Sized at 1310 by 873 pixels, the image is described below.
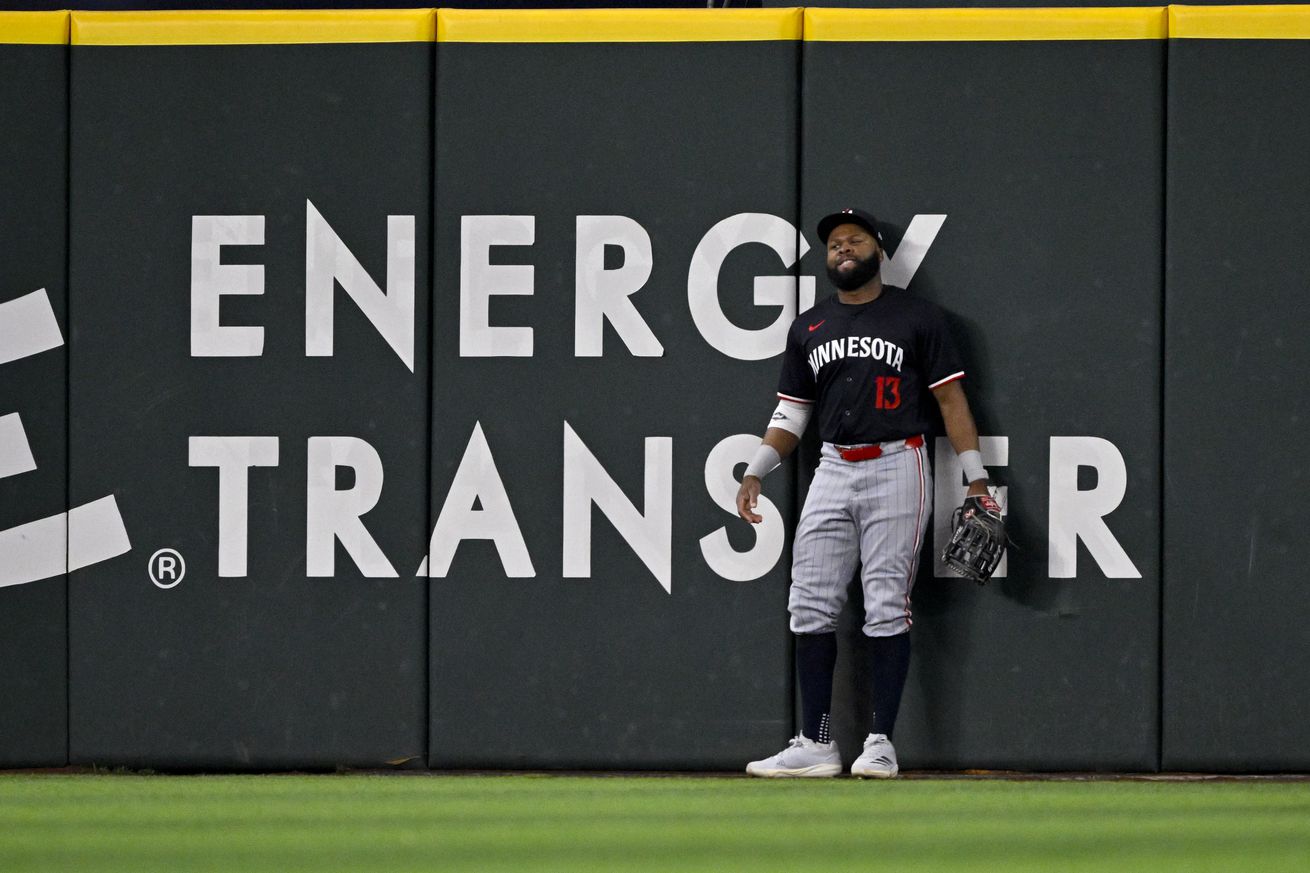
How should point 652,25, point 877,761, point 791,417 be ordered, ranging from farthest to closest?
point 652,25, point 791,417, point 877,761

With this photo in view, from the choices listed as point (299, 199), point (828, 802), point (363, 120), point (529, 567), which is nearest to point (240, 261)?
point (299, 199)

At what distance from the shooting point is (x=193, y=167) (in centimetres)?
498

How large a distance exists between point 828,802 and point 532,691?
124 centimetres

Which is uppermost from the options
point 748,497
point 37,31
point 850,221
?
point 37,31

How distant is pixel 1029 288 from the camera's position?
487cm

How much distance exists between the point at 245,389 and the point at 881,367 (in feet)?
6.89

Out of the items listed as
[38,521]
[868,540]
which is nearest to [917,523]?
[868,540]

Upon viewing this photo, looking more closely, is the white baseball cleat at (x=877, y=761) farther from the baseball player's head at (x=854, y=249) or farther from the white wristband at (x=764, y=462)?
the baseball player's head at (x=854, y=249)

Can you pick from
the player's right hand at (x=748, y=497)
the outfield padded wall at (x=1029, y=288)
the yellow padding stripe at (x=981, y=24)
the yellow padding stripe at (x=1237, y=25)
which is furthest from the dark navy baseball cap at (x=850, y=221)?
the yellow padding stripe at (x=1237, y=25)

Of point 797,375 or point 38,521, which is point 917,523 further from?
point 38,521

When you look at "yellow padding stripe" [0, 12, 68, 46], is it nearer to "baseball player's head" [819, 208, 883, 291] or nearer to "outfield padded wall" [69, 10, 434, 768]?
"outfield padded wall" [69, 10, 434, 768]

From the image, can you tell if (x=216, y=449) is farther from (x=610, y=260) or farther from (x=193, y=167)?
(x=610, y=260)

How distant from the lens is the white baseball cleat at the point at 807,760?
4.70m

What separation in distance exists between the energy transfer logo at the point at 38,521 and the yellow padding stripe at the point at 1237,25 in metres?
3.84
